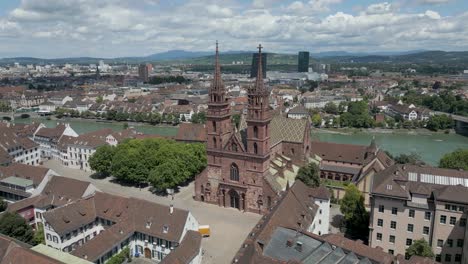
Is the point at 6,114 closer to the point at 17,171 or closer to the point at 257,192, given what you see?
the point at 17,171

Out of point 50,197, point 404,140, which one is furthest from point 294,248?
point 404,140

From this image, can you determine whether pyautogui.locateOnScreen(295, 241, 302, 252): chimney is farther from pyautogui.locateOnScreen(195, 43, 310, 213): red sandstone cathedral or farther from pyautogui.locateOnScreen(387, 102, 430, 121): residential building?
pyautogui.locateOnScreen(387, 102, 430, 121): residential building

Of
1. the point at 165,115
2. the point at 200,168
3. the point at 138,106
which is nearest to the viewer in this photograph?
the point at 200,168

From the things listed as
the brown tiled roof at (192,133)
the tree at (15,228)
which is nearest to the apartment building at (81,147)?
the brown tiled roof at (192,133)

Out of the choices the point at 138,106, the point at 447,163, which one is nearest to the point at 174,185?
the point at 447,163

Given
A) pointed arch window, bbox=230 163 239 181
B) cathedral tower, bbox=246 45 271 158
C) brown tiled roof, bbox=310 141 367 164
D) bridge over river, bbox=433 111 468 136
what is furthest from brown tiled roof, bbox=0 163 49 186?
bridge over river, bbox=433 111 468 136

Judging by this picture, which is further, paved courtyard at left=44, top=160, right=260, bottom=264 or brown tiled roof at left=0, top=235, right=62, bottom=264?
paved courtyard at left=44, top=160, right=260, bottom=264
